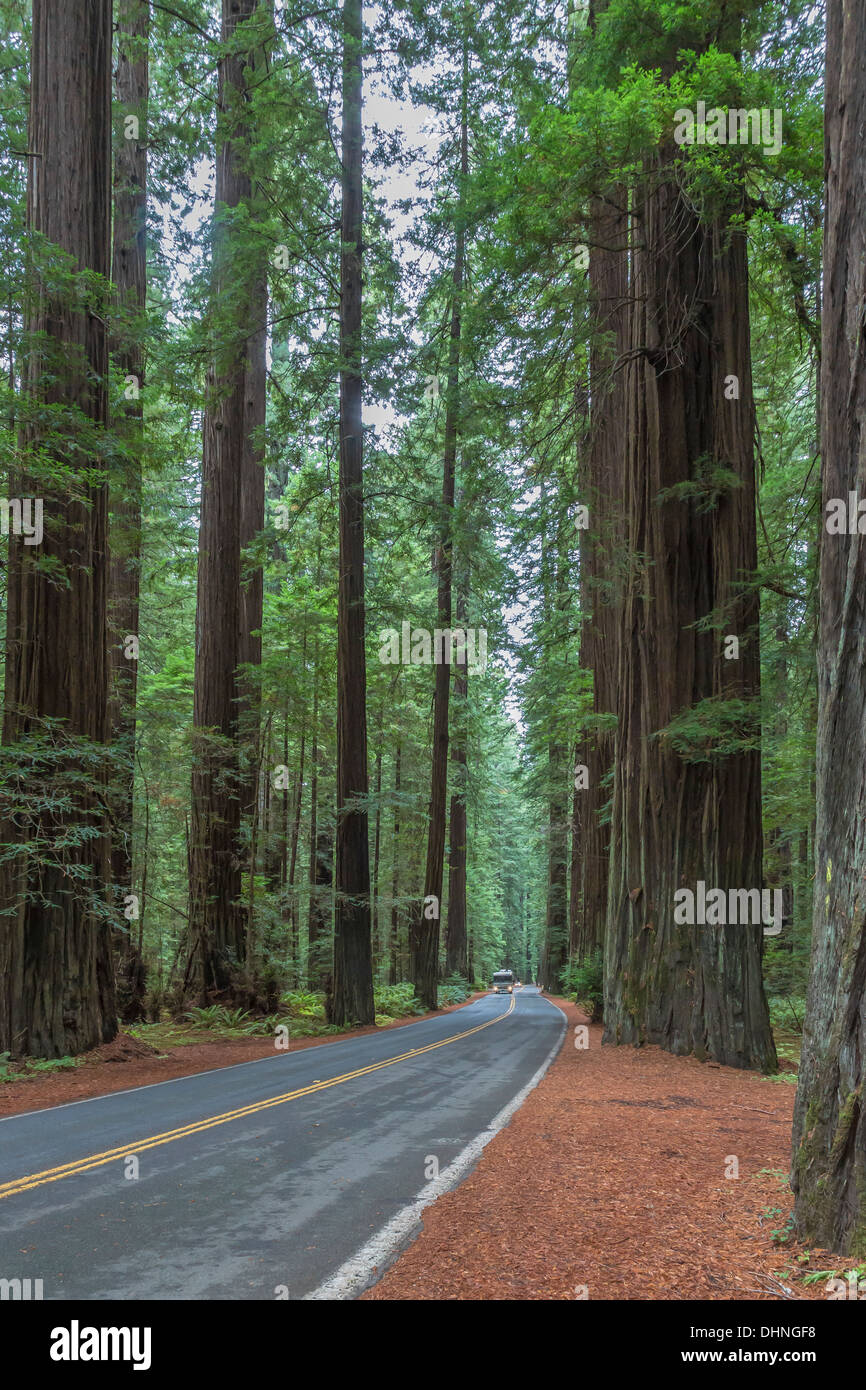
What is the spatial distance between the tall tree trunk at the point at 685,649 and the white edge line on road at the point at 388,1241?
197 inches

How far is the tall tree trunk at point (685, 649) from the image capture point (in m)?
11.0

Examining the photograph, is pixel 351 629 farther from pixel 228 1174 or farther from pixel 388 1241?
pixel 388 1241

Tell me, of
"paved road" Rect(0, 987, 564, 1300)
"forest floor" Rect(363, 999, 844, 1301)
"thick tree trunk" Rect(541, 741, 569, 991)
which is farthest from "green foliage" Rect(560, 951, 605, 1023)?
"forest floor" Rect(363, 999, 844, 1301)

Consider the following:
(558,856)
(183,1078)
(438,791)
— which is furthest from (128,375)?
(558,856)

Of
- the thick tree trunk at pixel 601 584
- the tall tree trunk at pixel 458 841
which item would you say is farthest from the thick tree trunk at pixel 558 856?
the thick tree trunk at pixel 601 584

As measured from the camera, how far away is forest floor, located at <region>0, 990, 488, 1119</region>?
934 centimetres

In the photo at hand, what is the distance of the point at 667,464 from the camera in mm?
12117

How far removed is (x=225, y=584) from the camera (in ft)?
58.6

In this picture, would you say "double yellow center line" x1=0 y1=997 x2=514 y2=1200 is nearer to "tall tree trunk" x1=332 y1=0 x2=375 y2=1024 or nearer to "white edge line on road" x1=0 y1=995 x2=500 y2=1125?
"white edge line on road" x1=0 y1=995 x2=500 y2=1125

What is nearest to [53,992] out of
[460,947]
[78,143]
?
[78,143]

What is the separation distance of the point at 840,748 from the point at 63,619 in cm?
1016

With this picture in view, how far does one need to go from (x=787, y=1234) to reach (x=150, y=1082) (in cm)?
843

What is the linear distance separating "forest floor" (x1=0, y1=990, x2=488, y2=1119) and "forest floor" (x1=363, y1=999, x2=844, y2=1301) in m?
5.08
